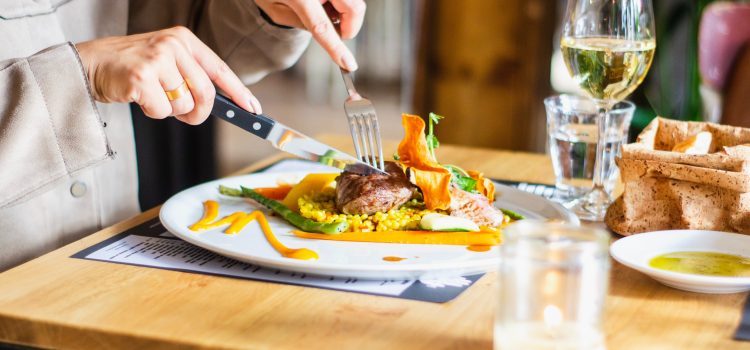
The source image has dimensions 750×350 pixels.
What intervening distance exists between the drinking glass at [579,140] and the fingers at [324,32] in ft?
1.19

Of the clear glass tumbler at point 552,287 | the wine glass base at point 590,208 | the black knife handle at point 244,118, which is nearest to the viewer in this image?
the clear glass tumbler at point 552,287

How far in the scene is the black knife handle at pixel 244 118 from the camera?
50.0 inches

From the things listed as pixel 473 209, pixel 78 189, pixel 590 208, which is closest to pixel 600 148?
pixel 590 208

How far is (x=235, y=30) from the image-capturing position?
1817 mm

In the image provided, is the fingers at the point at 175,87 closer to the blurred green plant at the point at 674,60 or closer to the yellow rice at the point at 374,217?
the yellow rice at the point at 374,217

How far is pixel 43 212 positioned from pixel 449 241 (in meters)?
0.75

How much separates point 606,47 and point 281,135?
527 mm

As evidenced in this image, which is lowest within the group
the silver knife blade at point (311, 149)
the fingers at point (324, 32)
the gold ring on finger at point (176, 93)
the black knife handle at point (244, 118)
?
the silver knife blade at point (311, 149)

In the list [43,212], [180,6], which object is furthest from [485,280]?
[180,6]

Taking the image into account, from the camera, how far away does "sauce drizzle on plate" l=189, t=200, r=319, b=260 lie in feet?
3.78

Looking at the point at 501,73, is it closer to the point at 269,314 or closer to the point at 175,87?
the point at 175,87

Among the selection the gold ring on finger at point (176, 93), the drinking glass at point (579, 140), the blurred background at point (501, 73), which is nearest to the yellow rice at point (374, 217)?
the gold ring on finger at point (176, 93)

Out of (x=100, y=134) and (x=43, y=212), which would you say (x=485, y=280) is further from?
(x=43, y=212)

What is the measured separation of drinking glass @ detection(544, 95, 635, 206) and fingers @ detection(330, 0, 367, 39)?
1.22 feet
